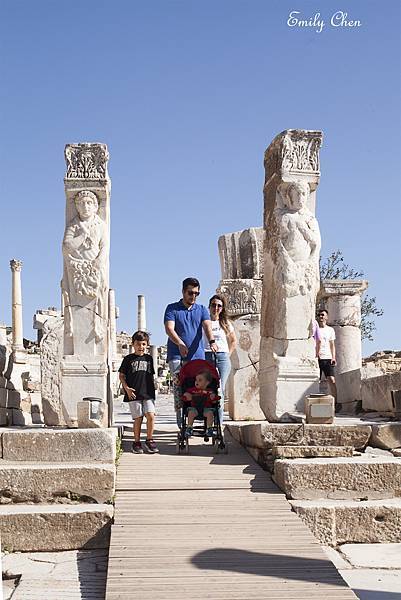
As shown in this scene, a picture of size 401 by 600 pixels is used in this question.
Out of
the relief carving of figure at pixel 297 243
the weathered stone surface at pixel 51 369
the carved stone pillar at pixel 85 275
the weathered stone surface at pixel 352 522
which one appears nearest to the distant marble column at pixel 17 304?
the weathered stone surface at pixel 51 369

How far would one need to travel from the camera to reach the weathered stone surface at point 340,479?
6500mm

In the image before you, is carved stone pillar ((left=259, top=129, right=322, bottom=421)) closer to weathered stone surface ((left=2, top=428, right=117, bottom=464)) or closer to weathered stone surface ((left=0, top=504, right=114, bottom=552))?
weathered stone surface ((left=2, top=428, right=117, bottom=464))

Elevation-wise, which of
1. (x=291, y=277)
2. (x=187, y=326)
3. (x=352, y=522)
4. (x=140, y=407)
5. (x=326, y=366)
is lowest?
(x=352, y=522)

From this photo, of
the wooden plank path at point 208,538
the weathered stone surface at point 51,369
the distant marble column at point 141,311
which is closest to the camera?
the wooden plank path at point 208,538

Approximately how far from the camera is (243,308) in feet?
42.3

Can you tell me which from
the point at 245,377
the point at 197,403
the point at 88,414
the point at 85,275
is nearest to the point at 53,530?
the point at 88,414

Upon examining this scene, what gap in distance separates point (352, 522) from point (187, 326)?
3072mm

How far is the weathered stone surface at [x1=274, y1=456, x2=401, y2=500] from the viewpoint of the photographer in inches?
256

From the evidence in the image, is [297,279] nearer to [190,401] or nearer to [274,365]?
[274,365]

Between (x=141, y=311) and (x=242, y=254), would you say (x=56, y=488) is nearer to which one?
(x=242, y=254)

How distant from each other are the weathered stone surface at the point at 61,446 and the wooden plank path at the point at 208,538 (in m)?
0.31

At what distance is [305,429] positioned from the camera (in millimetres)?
7059

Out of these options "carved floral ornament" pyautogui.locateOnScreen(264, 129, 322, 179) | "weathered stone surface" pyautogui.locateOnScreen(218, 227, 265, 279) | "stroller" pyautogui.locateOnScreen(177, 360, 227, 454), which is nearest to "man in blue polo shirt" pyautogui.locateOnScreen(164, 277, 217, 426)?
"stroller" pyautogui.locateOnScreen(177, 360, 227, 454)

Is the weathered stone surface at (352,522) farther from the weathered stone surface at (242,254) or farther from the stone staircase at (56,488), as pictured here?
the weathered stone surface at (242,254)
